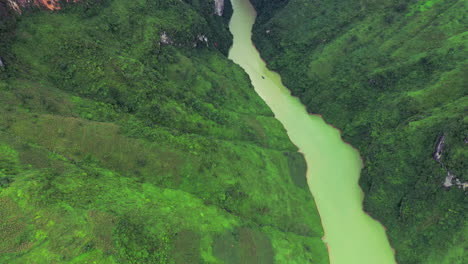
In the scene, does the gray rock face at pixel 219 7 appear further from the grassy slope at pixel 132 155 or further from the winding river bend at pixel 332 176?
the grassy slope at pixel 132 155

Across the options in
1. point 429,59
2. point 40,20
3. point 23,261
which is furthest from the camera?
point 429,59

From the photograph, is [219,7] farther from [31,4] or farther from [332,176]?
[332,176]

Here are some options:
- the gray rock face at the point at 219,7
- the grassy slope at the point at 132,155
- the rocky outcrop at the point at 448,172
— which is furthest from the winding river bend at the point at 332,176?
the gray rock face at the point at 219,7

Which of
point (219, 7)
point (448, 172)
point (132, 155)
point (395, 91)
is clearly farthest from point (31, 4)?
point (448, 172)

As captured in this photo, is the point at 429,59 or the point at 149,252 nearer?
the point at 149,252

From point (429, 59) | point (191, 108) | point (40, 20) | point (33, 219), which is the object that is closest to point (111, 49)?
point (40, 20)

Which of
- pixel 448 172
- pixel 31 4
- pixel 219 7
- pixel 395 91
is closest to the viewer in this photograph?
pixel 448 172

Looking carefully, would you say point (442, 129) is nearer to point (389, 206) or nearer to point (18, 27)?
point (389, 206)
